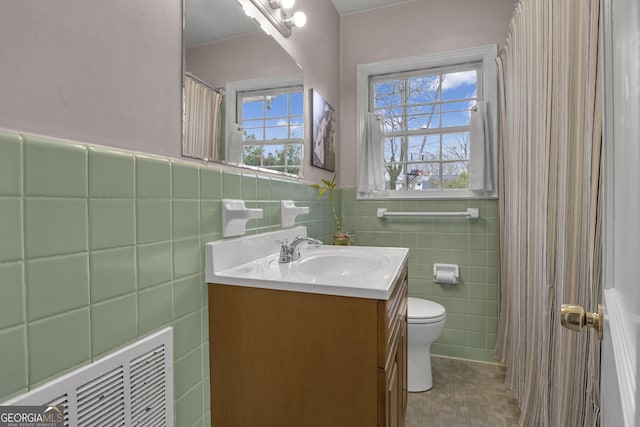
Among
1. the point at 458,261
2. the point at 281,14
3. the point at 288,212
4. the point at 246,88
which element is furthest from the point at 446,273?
the point at 281,14

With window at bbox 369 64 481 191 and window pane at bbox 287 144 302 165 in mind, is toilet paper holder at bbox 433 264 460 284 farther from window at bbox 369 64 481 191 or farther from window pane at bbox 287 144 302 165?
window pane at bbox 287 144 302 165

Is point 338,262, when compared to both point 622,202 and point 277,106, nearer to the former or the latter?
point 277,106

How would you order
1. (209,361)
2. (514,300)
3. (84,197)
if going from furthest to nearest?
(514,300) < (209,361) < (84,197)

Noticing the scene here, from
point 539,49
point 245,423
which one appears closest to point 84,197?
point 245,423

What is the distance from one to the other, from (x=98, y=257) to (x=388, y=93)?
2415mm

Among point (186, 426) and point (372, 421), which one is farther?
point (186, 426)

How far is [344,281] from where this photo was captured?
0.96 meters

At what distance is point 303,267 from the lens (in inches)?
55.6

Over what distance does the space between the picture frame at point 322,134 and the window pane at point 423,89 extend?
2.17 feet

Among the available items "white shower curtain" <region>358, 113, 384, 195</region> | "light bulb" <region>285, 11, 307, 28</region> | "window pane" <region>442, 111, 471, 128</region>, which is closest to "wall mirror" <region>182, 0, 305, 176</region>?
"light bulb" <region>285, 11, 307, 28</region>

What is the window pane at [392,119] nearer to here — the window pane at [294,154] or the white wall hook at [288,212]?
the window pane at [294,154]

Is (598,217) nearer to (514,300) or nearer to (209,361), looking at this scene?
(514,300)

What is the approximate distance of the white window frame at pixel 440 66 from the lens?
224cm

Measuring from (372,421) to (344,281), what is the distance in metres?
0.39
